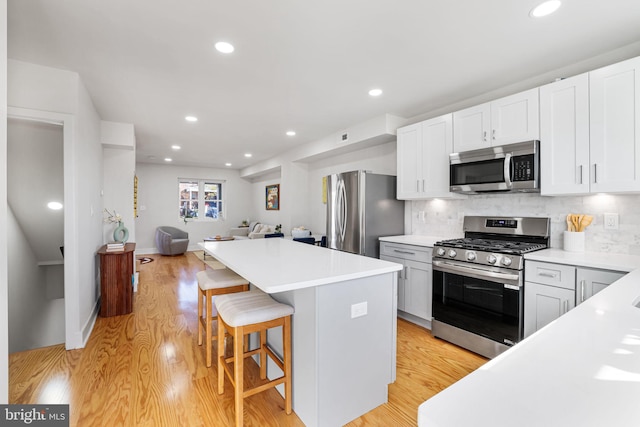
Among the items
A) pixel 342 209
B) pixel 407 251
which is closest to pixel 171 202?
pixel 342 209

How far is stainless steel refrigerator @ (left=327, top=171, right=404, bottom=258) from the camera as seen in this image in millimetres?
3570

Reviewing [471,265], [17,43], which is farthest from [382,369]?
[17,43]

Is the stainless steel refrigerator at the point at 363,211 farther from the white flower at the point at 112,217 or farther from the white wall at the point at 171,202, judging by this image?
the white wall at the point at 171,202

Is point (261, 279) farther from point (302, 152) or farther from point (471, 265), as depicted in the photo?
point (302, 152)

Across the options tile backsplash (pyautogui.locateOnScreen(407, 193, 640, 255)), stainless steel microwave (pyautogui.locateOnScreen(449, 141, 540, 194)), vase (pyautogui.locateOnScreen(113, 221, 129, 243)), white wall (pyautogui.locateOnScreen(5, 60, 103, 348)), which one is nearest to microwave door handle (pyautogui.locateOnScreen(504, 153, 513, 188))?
stainless steel microwave (pyautogui.locateOnScreen(449, 141, 540, 194))

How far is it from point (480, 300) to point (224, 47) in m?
2.93

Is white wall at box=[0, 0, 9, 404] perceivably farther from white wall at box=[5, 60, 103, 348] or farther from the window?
the window

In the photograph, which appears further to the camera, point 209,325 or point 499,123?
point 499,123

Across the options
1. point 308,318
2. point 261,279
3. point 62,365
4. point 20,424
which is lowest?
point 62,365

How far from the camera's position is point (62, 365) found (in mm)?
2338

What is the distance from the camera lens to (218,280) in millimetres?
2406

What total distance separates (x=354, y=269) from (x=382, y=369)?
689 mm

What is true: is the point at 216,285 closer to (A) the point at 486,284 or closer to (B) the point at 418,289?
(B) the point at 418,289

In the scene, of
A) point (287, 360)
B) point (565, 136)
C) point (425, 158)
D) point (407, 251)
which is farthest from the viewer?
point (425, 158)
